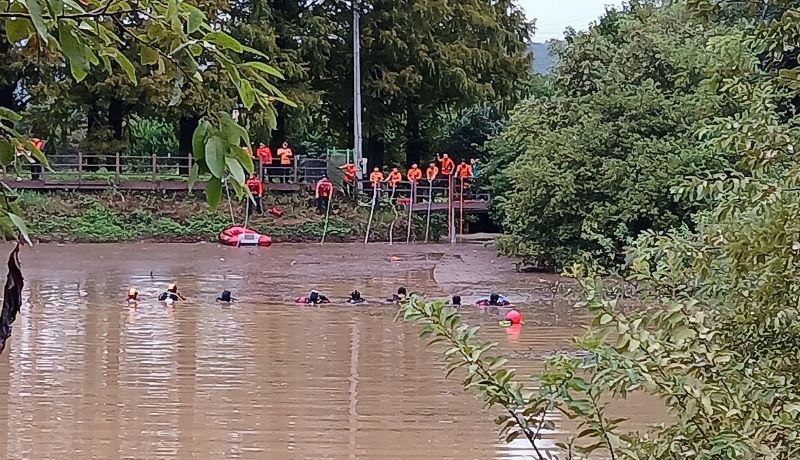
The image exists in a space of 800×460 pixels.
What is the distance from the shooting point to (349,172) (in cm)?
2994

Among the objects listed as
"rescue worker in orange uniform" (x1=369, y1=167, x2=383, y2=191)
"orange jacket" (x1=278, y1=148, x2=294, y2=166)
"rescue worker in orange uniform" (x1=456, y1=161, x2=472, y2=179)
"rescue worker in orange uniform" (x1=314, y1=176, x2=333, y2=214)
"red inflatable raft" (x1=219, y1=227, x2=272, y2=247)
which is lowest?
"red inflatable raft" (x1=219, y1=227, x2=272, y2=247)

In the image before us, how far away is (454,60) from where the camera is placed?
31.4m

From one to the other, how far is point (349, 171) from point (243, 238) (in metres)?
4.07

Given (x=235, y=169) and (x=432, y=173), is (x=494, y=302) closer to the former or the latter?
(x=432, y=173)

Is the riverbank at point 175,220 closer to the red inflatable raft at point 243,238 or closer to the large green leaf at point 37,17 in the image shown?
the red inflatable raft at point 243,238

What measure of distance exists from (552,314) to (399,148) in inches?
810

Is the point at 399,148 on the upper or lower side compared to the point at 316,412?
upper

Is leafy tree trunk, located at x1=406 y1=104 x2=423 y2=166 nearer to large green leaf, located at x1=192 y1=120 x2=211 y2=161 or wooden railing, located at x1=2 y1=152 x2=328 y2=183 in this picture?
wooden railing, located at x1=2 y1=152 x2=328 y2=183

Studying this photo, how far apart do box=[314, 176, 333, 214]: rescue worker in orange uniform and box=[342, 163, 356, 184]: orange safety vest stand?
1.51ft

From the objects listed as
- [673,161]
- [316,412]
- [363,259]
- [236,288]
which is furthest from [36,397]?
[363,259]

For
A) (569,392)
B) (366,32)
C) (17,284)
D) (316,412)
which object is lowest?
(316,412)

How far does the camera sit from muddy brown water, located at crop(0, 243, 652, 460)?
312 inches

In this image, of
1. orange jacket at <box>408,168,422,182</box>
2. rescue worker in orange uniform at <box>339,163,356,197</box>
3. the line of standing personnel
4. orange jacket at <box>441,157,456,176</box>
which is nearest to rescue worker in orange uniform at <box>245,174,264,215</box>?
rescue worker in orange uniform at <box>339,163,356,197</box>

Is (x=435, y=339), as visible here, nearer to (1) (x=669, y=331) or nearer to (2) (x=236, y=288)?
(1) (x=669, y=331)
